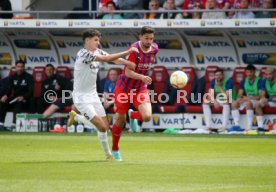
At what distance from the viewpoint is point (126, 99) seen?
15.2m

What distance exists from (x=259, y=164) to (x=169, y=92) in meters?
12.7

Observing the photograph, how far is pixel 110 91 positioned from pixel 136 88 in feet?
35.0

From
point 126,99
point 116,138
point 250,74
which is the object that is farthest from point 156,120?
point 116,138

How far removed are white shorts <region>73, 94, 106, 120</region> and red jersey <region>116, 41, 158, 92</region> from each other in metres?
0.60

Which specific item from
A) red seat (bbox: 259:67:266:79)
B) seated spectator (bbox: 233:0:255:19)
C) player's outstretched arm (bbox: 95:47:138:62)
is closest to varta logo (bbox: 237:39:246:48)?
red seat (bbox: 259:67:266:79)

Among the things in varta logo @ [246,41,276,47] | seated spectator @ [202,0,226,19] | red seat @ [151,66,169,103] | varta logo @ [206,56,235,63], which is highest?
seated spectator @ [202,0,226,19]

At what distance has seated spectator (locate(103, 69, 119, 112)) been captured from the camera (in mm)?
26000

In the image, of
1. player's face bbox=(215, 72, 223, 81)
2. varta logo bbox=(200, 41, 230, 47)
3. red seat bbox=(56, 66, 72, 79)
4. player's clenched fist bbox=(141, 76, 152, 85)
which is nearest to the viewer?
player's clenched fist bbox=(141, 76, 152, 85)

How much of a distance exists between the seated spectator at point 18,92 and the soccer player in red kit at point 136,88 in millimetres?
11502

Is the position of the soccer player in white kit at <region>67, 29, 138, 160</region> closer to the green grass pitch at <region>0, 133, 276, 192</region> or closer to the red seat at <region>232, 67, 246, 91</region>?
the green grass pitch at <region>0, 133, 276, 192</region>

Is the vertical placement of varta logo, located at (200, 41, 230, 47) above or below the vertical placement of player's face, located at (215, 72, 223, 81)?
above

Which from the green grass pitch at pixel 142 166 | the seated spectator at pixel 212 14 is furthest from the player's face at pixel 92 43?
the seated spectator at pixel 212 14

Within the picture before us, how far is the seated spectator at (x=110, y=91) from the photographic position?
26000mm

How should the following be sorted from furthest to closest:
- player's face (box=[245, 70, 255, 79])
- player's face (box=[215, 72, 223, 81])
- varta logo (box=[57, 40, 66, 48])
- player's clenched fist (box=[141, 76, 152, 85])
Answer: varta logo (box=[57, 40, 66, 48]) < player's face (box=[215, 72, 223, 81]) < player's face (box=[245, 70, 255, 79]) < player's clenched fist (box=[141, 76, 152, 85])
